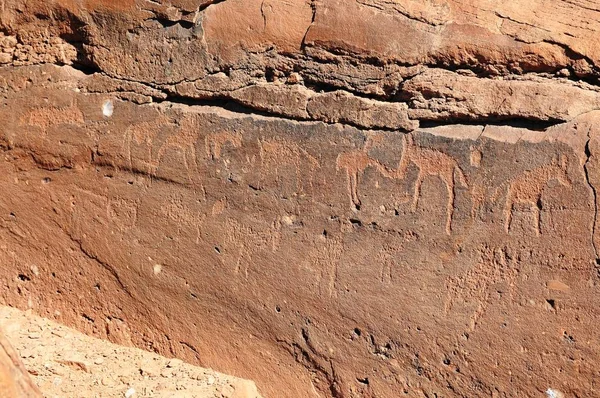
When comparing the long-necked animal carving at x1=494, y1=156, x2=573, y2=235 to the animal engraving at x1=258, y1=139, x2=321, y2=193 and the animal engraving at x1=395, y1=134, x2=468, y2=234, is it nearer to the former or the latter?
the animal engraving at x1=395, y1=134, x2=468, y2=234

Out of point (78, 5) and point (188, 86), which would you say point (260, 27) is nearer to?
point (188, 86)

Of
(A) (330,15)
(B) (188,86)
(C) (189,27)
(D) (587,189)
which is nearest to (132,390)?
(B) (188,86)

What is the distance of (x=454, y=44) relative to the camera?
2.56 meters

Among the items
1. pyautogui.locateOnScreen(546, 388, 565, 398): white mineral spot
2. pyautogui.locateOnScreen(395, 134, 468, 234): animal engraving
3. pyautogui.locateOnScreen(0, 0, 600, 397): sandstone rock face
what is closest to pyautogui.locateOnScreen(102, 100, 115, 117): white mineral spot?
pyautogui.locateOnScreen(0, 0, 600, 397): sandstone rock face

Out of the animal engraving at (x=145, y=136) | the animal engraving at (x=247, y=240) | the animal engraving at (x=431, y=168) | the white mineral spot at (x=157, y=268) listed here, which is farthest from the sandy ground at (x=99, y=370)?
the animal engraving at (x=431, y=168)

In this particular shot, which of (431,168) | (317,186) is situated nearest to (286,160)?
(317,186)

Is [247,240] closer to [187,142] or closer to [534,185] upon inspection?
[187,142]

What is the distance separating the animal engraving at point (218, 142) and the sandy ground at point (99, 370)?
0.89m

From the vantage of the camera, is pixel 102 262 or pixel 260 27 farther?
pixel 102 262

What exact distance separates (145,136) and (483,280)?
4.71 ft

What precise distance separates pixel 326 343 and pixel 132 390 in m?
0.80

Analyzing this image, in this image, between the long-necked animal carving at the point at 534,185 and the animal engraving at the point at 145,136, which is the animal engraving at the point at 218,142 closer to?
the animal engraving at the point at 145,136

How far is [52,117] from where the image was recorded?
3086mm

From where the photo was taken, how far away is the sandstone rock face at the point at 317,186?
248 centimetres
